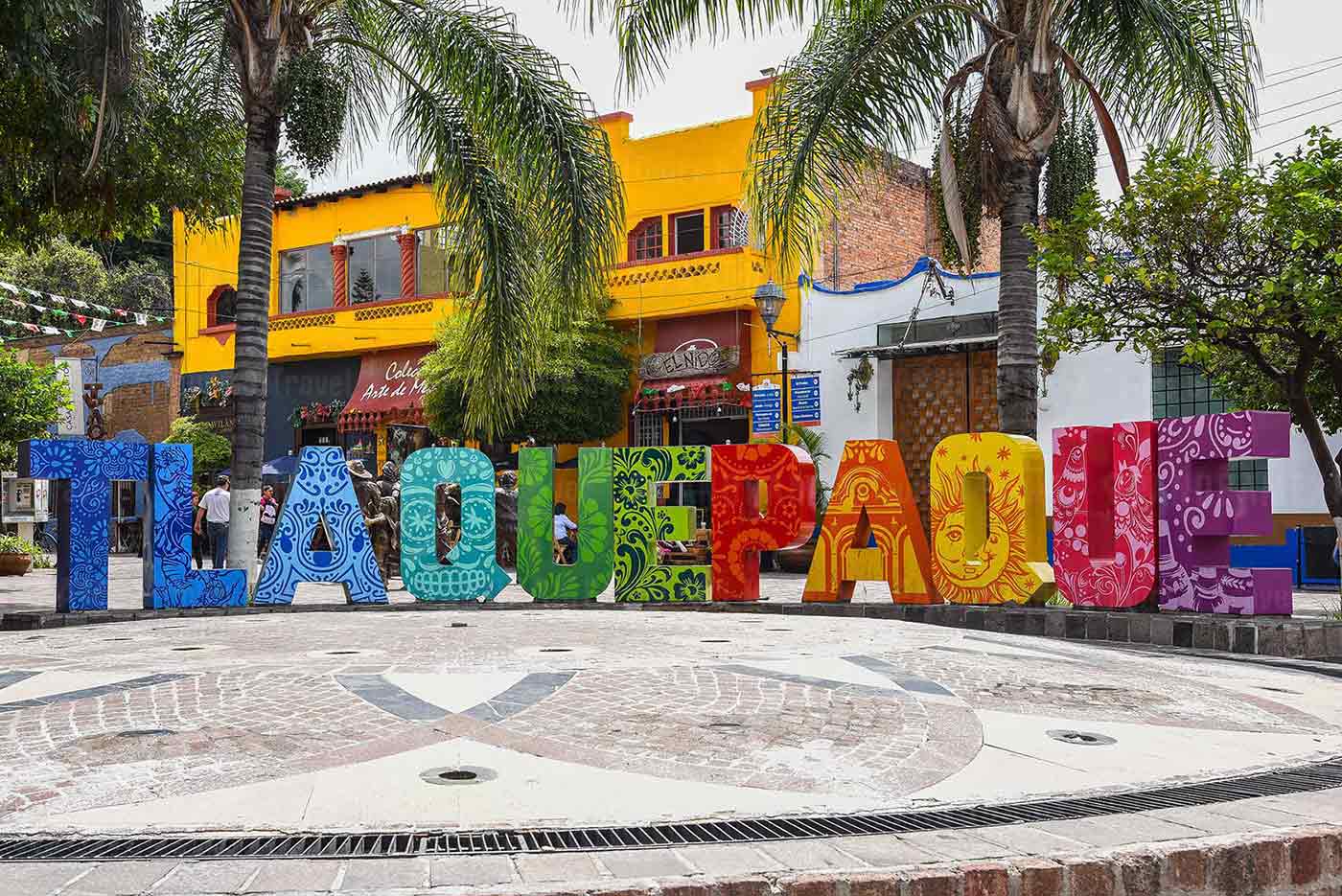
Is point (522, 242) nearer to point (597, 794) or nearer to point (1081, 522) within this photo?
point (1081, 522)

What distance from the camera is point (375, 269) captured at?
31375 mm

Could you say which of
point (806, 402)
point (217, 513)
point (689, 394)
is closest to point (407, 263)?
point (689, 394)

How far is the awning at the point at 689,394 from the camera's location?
82.1ft

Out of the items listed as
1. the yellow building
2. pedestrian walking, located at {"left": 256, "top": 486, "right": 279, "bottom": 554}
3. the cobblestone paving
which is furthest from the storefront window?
the cobblestone paving

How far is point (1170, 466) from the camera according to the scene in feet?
36.4

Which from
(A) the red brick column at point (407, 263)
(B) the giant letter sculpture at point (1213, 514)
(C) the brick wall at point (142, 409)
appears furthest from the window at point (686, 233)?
(B) the giant letter sculpture at point (1213, 514)

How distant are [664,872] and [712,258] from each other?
22464 mm

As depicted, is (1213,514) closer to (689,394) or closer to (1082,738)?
(1082,738)

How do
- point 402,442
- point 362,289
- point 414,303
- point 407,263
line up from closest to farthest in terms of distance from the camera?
point 402,442 < point 414,303 < point 407,263 < point 362,289

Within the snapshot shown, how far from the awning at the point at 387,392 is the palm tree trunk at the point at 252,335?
49.3 ft

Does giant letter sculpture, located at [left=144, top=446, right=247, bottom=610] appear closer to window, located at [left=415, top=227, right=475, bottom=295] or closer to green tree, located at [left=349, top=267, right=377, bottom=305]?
window, located at [left=415, top=227, right=475, bottom=295]

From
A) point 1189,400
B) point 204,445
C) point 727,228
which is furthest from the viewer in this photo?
point 204,445

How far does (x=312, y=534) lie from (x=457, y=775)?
859 centimetres

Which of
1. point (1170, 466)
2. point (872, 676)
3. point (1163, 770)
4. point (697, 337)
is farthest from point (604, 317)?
point (1163, 770)
